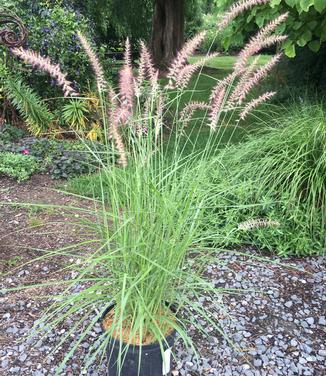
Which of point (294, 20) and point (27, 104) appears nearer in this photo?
point (294, 20)

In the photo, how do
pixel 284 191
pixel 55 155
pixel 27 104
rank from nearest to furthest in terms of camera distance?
pixel 284 191
pixel 55 155
pixel 27 104

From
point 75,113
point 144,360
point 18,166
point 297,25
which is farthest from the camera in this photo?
point 75,113

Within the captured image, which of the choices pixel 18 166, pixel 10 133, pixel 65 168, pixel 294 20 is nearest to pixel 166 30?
pixel 10 133

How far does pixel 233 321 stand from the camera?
96.9 inches

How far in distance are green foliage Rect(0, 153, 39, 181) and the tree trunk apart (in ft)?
24.9

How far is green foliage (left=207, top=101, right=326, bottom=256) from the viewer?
3.13 m

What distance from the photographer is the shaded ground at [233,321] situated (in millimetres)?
2176

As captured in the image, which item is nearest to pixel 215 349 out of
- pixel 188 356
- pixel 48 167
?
pixel 188 356

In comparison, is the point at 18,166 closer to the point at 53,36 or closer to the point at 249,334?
the point at 53,36

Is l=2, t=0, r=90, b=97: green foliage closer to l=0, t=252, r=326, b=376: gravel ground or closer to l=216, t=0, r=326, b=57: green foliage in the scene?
l=216, t=0, r=326, b=57: green foliage

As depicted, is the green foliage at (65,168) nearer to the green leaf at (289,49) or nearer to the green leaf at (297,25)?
the green leaf at (289,49)

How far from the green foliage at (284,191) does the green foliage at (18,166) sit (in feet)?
7.30

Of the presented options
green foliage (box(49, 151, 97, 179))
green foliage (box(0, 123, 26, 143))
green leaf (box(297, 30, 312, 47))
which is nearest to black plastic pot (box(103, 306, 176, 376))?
green leaf (box(297, 30, 312, 47))

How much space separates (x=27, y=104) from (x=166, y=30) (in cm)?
733
